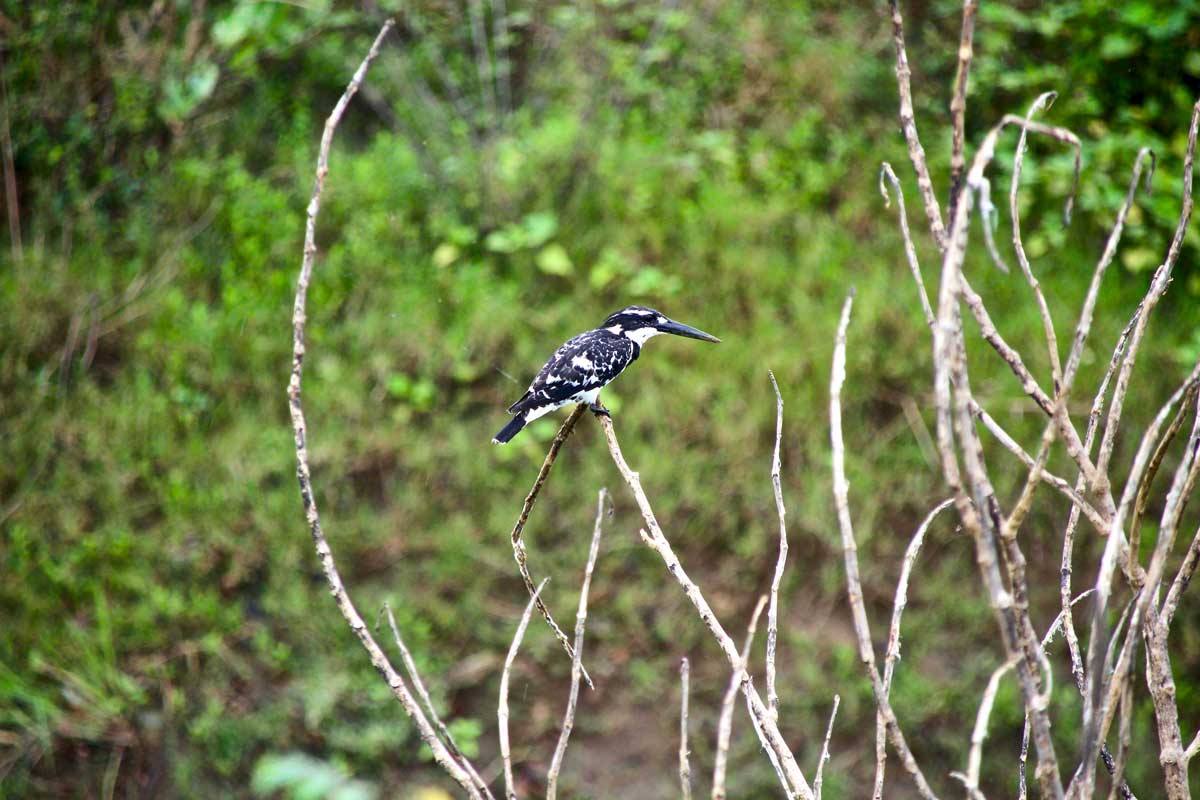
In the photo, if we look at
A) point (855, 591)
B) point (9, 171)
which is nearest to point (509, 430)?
point (855, 591)

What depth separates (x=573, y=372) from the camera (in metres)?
3.40

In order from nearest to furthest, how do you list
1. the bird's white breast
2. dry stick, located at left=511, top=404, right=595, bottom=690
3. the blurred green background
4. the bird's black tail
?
1. dry stick, located at left=511, top=404, right=595, bottom=690
2. the bird's black tail
3. the bird's white breast
4. the blurred green background

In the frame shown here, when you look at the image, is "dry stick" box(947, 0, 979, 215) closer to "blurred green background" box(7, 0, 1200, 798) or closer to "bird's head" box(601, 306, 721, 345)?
"bird's head" box(601, 306, 721, 345)

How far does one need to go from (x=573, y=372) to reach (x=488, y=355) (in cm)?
206

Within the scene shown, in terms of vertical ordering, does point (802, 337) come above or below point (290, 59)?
below

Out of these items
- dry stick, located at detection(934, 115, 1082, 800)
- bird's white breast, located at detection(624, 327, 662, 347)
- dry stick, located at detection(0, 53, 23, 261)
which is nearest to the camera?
dry stick, located at detection(934, 115, 1082, 800)

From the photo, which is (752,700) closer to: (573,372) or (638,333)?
(573,372)

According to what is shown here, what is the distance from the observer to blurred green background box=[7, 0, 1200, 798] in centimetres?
464

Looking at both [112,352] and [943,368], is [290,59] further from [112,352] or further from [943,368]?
[943,368]

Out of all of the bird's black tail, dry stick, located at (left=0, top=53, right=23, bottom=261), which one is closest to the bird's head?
the bird's black tail

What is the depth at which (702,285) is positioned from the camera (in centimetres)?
562

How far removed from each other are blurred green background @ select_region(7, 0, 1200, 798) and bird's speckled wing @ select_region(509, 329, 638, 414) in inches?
64.1

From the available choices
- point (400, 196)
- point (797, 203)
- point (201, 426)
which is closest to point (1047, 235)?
point (797, 203)

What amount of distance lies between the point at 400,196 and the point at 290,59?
1.19 meters
